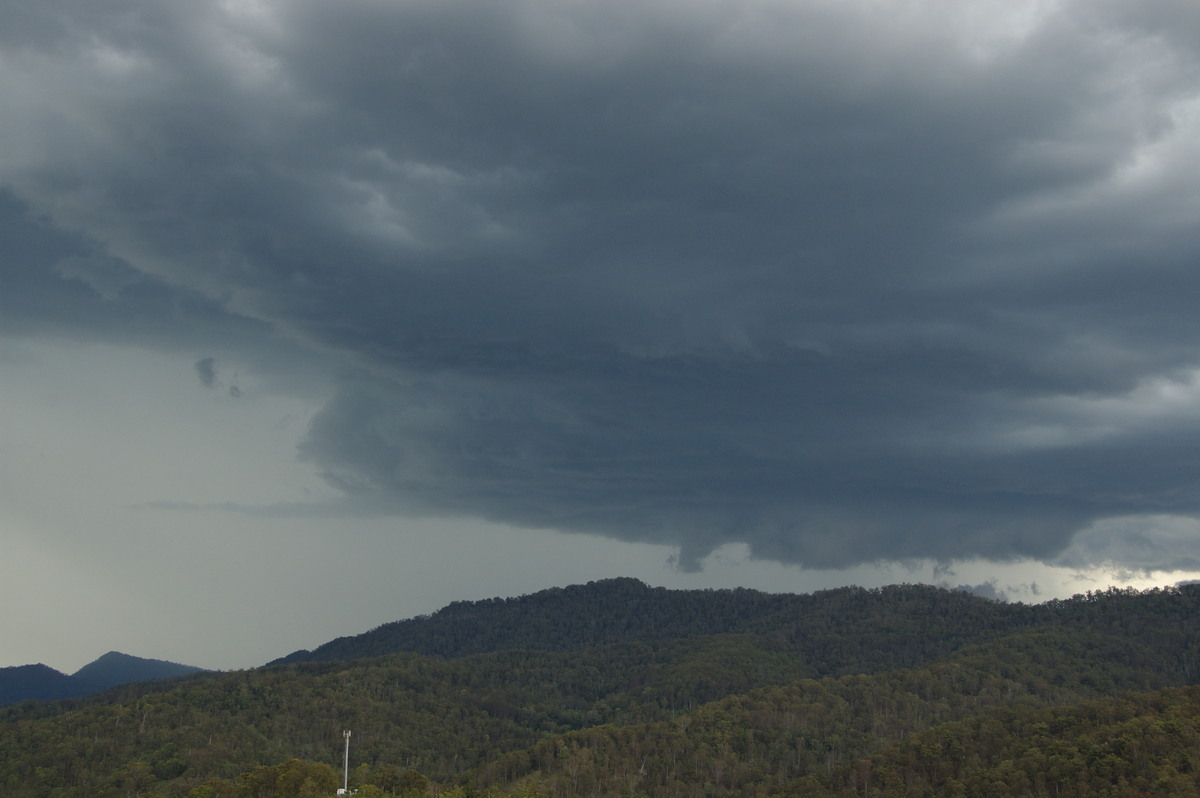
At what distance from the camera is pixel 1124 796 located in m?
157

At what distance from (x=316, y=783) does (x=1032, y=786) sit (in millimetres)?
130267

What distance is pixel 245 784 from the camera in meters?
164

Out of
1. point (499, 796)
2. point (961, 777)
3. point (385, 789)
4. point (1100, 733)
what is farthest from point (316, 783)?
point (1100, 733)

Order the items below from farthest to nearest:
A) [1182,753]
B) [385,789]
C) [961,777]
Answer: [961,777] → [385,789] → [1182,753]

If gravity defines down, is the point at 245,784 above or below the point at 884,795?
above

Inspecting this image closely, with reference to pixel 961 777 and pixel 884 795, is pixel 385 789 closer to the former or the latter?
pixel 884 795

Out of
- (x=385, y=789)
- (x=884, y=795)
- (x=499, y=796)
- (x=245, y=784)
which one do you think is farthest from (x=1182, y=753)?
(x=245, y=784)

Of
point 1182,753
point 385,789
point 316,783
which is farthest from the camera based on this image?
point 385,789

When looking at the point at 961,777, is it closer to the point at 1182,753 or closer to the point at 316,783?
the point at 1182,753

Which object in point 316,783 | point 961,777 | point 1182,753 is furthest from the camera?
point 961,777

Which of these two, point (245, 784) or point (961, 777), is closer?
point (245, 784)

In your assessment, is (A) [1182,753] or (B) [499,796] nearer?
(A) [1182,753]

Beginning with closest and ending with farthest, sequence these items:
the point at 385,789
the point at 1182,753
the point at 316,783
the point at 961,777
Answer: the point at 316,783 → the point at 1182,753 → the point at 385,789 → the point at 961,777

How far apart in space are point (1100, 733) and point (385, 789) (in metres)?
141
